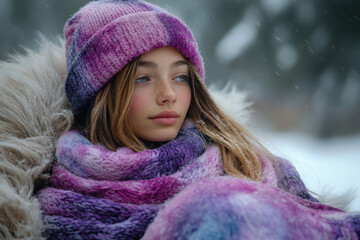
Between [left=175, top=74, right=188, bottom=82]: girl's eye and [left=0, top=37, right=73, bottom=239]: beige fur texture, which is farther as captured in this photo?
[left=175, top=74, right=188, bottom=82]: girl's eye

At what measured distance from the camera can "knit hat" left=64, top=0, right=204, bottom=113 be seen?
0.89 meters

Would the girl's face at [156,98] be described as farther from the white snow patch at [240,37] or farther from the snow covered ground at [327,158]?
the white snow patch at [240,37]

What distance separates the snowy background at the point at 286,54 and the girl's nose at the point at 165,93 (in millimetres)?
2617

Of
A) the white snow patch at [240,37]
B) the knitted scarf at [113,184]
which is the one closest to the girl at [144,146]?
the knitted scarf at [113,184]

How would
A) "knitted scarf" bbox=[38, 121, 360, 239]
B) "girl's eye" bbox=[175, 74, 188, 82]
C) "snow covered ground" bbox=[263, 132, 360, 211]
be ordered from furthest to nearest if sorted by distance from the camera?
"snow covered ground" bbox=[263, 132, 360, 211]
"girl's eye" bbox=[175, 74, 188, 82]
"knitted scarf" bbox=[38, 121, 360, 239]

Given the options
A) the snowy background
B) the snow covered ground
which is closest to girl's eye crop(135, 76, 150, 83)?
the snow covered ground

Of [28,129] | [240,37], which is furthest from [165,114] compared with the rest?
[240,37]

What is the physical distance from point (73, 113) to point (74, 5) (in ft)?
8.35

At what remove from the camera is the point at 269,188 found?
24.5 inches

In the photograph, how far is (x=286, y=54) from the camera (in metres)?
3.86

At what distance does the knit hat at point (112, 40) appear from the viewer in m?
0.89

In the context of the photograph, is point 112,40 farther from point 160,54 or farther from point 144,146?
point 144,146

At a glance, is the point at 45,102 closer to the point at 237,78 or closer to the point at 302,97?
the point at 237,78

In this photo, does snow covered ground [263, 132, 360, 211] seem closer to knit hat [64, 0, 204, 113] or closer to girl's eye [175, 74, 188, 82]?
girl's eye [175, 74, 188, 82]
